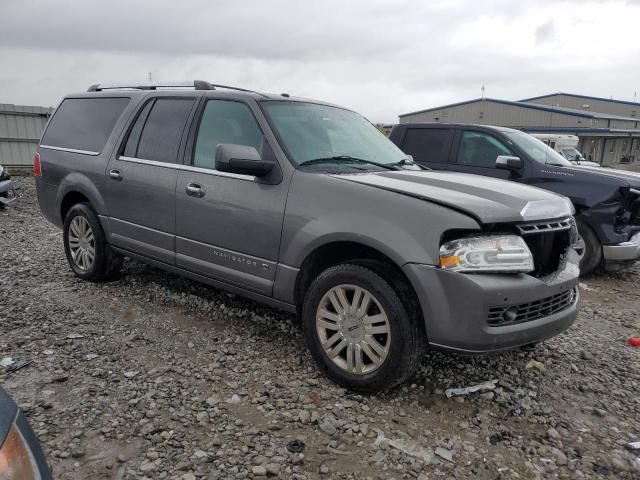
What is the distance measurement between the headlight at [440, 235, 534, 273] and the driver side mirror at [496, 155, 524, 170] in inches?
156

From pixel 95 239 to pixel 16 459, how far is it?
3.83 m

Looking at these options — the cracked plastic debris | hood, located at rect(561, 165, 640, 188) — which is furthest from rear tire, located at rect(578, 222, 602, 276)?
the cracked plastic debris

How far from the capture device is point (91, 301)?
4.67 metres

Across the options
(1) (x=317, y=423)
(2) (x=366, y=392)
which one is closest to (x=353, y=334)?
(2) (x=366, y=392)

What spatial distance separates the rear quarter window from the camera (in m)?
4.86

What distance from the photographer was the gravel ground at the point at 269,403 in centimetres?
255

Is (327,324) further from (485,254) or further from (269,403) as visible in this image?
(485,254)

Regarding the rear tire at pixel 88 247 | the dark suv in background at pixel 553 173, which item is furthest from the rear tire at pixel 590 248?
the rear tire at pixel 88 247

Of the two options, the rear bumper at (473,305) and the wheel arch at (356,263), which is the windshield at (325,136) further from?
the rear bumper at (473,305)

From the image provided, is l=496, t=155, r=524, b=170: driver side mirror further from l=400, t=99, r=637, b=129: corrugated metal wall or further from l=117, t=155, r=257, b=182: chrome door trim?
l=400, t=99, r=637, b=129: corrugated metal wall

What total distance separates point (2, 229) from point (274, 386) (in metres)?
7.04

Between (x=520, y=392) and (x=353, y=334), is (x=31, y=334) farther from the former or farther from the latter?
(x=520, y=392)

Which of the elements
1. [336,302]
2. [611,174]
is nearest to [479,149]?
[611,174]

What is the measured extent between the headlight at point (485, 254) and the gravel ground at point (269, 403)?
931 millimetres
